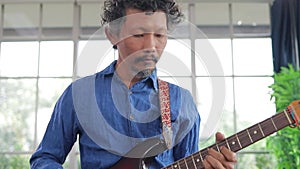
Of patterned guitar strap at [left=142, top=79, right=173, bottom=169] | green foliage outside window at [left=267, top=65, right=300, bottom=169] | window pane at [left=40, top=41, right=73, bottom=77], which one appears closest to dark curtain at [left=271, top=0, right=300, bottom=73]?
green foliage outside window at [left=267, top=65, right=300, bottom=169]

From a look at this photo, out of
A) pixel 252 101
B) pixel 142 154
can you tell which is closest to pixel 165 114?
pixel 142 154

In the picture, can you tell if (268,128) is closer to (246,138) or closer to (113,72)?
(246,138)

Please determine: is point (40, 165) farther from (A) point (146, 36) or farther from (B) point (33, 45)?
(B) point (33, 45)

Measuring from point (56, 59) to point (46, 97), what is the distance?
340 mm

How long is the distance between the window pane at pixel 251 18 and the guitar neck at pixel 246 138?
10.3 feet

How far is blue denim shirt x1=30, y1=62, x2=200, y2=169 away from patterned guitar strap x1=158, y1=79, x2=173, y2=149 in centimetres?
1

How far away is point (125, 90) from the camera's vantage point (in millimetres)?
1164

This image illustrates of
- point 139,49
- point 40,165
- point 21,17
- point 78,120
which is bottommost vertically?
point 40,165

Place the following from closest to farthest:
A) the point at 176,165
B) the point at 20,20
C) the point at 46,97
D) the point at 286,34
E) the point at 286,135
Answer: the point at 176,165, the point at 286,135, the point at 286,34, the point at 46,97, the point at 20,20

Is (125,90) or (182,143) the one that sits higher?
(125,90)

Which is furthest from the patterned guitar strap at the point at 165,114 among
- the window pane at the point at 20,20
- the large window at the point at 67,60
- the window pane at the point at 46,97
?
the window pane at the point at 20,20

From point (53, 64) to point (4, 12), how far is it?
2.09 feet

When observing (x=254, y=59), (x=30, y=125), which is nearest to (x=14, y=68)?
(x=30, y=125)

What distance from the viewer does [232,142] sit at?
1.14 m
